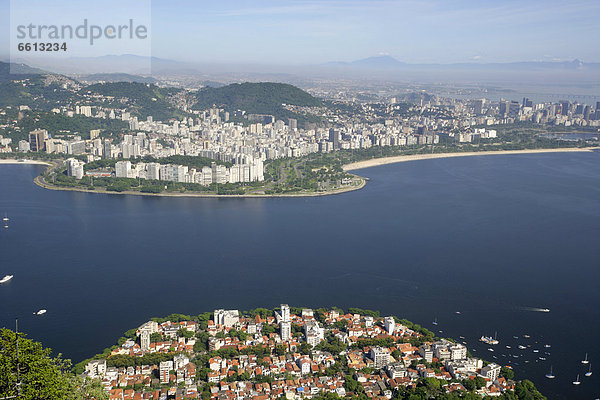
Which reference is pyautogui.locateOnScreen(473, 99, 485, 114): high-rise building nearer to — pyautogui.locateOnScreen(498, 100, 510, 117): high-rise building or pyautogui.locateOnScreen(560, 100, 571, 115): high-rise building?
pyautogui.locateOnScreen(498, 100, 510, 117): high-rise building

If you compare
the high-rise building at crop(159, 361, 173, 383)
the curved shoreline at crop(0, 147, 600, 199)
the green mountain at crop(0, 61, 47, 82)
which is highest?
the green mountain at crop(0, 61, 47, 82)

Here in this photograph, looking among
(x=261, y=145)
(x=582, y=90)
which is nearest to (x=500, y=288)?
(x=261, y=145)

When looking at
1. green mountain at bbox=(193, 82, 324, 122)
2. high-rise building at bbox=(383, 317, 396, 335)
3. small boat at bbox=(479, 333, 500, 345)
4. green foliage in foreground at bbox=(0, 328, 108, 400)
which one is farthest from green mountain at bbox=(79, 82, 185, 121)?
green foliage in foreground at bbox=(0, 328, 108, 400)

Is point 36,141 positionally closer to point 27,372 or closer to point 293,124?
point 293,124

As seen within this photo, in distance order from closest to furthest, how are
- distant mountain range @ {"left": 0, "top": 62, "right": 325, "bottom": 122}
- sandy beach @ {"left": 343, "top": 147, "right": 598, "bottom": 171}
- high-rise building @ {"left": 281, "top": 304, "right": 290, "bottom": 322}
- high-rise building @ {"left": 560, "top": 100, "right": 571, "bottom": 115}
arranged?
high-rise building @ {"left": 281, "top": 304, "right": 290, "bottom": 322} → sandy beach @ {"left": 343, "top": 147, "right": 598, "bottom": 171} → distant mountain range @ {"left": 0, "top": 62, "right": 325, "bottom": 122} → high-rise building @ {"left": 560, "top": 100, "right": 571, "bottom": 115}

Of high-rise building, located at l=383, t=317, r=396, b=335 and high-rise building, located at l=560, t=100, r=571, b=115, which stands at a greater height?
high-rise building, located at l=560, t=100, r=571, b=115

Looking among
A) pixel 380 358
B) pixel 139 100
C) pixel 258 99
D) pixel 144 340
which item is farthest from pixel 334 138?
pixel 144 340
